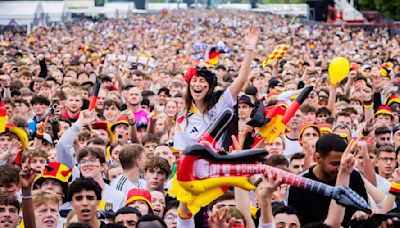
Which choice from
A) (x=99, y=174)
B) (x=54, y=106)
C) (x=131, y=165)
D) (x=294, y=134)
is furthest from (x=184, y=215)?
(x=54, y=106)

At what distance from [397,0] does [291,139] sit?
156 ft

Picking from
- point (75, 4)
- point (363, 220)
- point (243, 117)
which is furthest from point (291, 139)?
point (75, 4)

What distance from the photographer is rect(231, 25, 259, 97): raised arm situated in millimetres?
9273

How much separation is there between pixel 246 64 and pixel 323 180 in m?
2.73

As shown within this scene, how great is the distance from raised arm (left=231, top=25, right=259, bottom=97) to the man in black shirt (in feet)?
7.20

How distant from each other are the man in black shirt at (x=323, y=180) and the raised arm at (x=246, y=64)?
2.19m

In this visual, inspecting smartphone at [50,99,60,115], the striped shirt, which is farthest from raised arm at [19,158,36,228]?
smartphone at [50,99,60,115]

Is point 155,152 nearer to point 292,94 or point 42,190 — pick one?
point 42,190

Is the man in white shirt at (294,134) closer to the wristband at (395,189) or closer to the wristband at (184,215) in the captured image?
the wristband at (395,189)

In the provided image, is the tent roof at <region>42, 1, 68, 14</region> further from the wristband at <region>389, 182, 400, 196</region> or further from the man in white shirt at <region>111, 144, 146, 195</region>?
the wristband at <region>389, 182, 400, 196</region>

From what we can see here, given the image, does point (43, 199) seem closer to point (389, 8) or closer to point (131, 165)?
point (131, 165)

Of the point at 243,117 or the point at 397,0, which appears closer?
the point at 243,117

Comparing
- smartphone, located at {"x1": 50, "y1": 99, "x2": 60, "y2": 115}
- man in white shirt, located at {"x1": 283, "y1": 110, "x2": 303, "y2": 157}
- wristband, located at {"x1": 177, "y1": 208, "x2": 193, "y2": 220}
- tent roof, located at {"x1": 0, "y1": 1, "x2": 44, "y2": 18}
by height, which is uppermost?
tent roof, located at {"x1": 0, "y1": 1, "x2": 44, "y2": 18}

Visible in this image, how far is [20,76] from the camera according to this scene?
18219 millimetres
